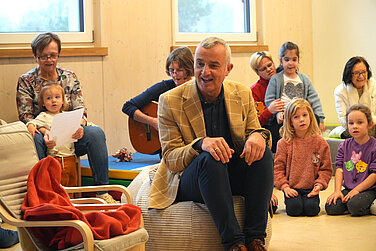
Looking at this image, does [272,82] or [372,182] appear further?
[272,82]

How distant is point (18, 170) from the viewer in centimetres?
264

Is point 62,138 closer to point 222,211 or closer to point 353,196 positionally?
point 222,211

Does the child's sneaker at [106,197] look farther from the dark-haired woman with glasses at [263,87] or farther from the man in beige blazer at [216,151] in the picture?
the dark-haired woman with glasses at [263,87]

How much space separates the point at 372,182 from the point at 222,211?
5.35 ft

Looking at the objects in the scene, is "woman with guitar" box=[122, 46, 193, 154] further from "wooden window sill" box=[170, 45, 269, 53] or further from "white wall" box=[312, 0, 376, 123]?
"white wall" box=[312, 0, 376, 123]

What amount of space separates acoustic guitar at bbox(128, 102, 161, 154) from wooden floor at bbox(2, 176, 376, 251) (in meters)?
1.21

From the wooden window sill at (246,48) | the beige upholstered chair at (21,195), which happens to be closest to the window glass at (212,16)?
the wooden window sill at (246,48)

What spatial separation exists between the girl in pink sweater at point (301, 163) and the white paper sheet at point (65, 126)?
1440mm

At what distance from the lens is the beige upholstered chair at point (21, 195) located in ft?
7.45

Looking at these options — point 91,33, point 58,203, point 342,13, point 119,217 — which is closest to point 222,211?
point 119,217

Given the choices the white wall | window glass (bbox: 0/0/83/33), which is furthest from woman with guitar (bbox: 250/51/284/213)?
the white wall

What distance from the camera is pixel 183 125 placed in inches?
115

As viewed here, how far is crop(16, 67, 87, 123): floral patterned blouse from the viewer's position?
4227mm

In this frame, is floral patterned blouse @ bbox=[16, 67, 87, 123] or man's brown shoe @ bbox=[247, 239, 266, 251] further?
floral patterned blouse @ bbox=[16, 67, 87, 123]
